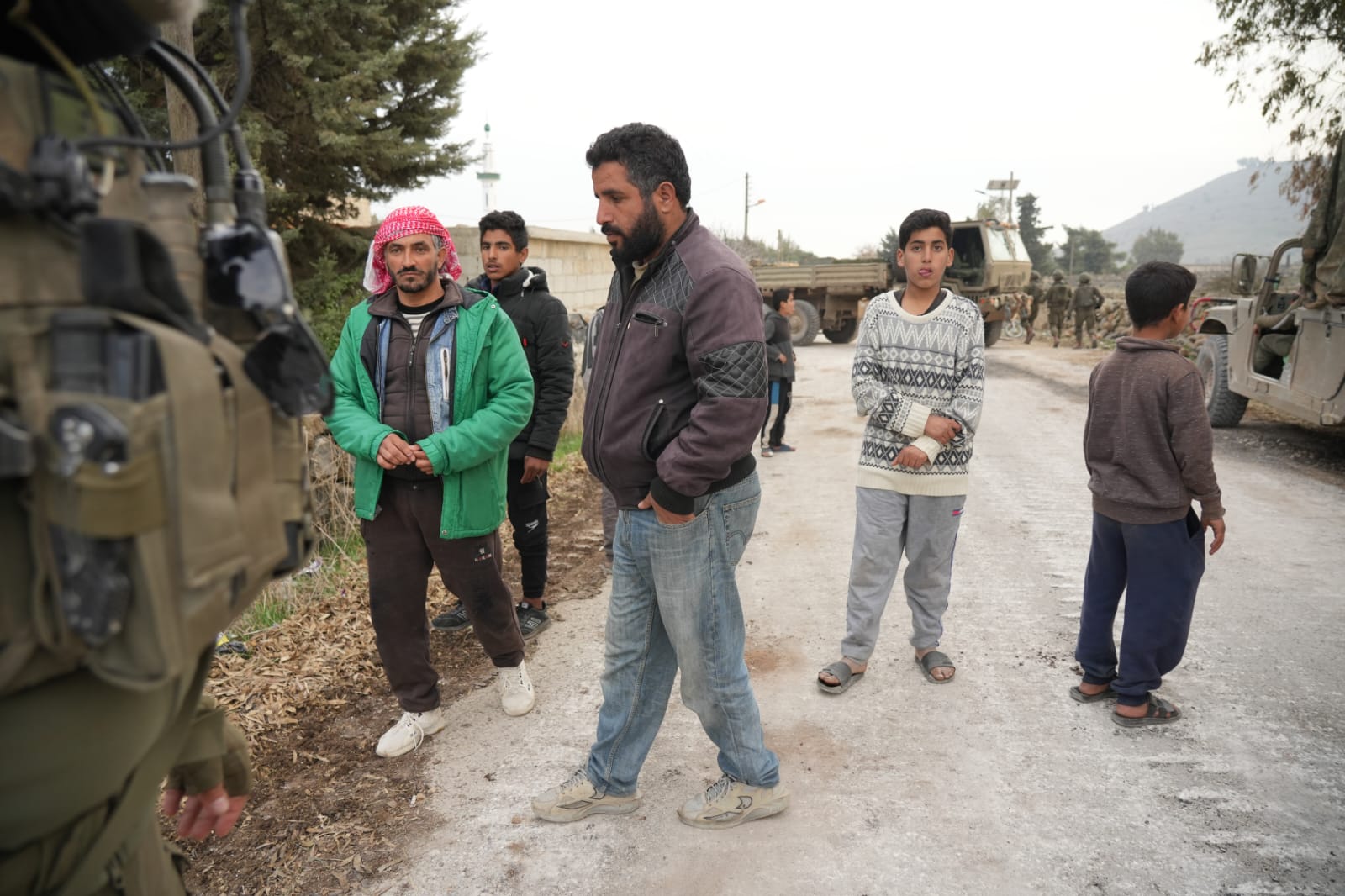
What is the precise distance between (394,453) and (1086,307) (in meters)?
18.3

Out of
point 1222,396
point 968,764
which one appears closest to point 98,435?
point 968,764

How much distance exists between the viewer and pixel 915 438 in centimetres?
322

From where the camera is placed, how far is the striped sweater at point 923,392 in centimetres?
322

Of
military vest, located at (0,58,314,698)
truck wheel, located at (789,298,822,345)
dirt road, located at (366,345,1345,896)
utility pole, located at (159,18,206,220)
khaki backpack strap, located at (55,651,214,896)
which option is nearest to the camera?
military vest, located at (0,58,314,698)

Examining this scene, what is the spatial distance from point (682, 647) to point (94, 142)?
183cm

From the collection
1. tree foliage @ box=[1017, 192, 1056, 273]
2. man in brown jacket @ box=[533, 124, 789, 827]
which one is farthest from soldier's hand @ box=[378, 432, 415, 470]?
tree foliage @ box=[1017, 192, 1056, 273]

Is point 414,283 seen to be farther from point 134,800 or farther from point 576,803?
point 134,800

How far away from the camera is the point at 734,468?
2.37 m

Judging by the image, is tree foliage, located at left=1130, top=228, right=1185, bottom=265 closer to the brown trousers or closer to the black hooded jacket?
the black hooded jacket

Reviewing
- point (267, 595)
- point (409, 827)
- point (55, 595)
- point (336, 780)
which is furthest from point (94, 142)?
point (267, 595)

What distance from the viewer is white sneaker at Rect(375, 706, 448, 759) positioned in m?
2.94

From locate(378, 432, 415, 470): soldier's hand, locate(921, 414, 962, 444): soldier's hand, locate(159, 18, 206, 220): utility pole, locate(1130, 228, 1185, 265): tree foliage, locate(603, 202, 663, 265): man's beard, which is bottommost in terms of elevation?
locate(378, 432, 415, 470): soldier's hand

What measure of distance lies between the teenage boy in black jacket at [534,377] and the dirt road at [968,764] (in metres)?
0.32

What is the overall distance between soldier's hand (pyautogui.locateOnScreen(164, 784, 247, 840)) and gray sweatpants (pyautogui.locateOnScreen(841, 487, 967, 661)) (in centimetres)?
240
